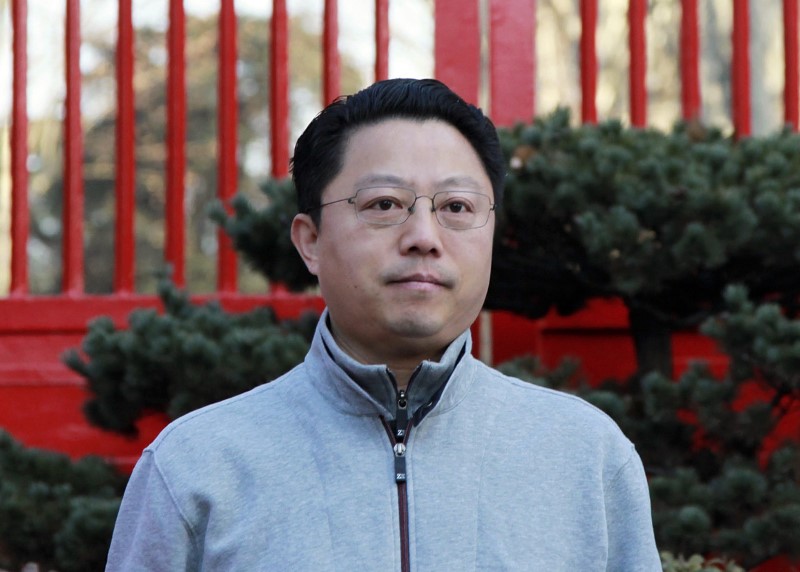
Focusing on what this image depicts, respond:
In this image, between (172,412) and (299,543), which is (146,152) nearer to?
(172,412)

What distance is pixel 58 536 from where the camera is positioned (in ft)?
12.1

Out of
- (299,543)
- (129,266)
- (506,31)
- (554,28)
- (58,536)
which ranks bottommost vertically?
(58,536)

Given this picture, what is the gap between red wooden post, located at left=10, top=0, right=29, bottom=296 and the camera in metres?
4.94

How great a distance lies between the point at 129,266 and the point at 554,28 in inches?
343

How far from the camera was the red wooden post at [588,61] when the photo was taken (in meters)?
5.00

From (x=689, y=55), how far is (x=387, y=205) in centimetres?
349

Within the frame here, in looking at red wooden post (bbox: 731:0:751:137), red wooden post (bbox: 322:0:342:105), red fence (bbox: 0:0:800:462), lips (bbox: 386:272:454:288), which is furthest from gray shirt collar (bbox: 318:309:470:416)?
red wooden post (bbox: 731:0:751:137)

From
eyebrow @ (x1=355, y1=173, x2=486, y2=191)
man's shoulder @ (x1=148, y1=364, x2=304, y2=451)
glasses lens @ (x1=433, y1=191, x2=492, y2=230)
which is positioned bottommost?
man's shoulder @ (x1=148, y1=364, x2=304, y2=451)

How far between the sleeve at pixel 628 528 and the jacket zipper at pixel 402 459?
0.30 m

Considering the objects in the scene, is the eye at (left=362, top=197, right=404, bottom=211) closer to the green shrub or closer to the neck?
the neck

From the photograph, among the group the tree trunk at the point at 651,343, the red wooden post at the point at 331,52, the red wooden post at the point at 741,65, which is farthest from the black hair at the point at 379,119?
the red wooden post at the point at 741,65

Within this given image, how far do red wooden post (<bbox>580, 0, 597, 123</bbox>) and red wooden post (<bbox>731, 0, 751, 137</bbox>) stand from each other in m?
0.54

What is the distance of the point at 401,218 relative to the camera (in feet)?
5.94

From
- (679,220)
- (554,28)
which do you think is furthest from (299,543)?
(554,28)
